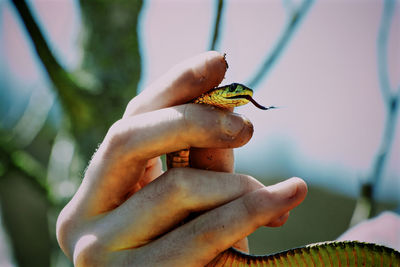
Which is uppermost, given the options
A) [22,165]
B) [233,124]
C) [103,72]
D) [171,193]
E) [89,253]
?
[233,124]

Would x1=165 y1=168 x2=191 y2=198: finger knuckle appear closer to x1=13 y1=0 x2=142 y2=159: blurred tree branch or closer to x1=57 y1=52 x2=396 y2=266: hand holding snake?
x1=57 y1=52 x2=396 y2=266: hand holding snake

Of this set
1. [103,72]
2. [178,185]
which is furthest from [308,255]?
[103,72]

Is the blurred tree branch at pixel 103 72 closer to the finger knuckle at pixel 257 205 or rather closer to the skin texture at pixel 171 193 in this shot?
the skin texture at pixel 171 193

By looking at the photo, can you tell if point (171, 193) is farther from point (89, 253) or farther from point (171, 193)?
point (89, 253)

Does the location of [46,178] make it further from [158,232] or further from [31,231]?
[31,231]

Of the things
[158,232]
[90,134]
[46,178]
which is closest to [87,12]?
[90,134]

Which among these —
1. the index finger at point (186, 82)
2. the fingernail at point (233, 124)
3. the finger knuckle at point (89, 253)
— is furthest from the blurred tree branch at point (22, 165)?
the fingernail at point (233, 124)

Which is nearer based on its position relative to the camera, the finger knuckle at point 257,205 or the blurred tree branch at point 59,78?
the finger knuckle at point 257,205

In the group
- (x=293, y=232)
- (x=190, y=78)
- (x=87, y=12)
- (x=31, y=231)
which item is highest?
(x=190, y=78)
